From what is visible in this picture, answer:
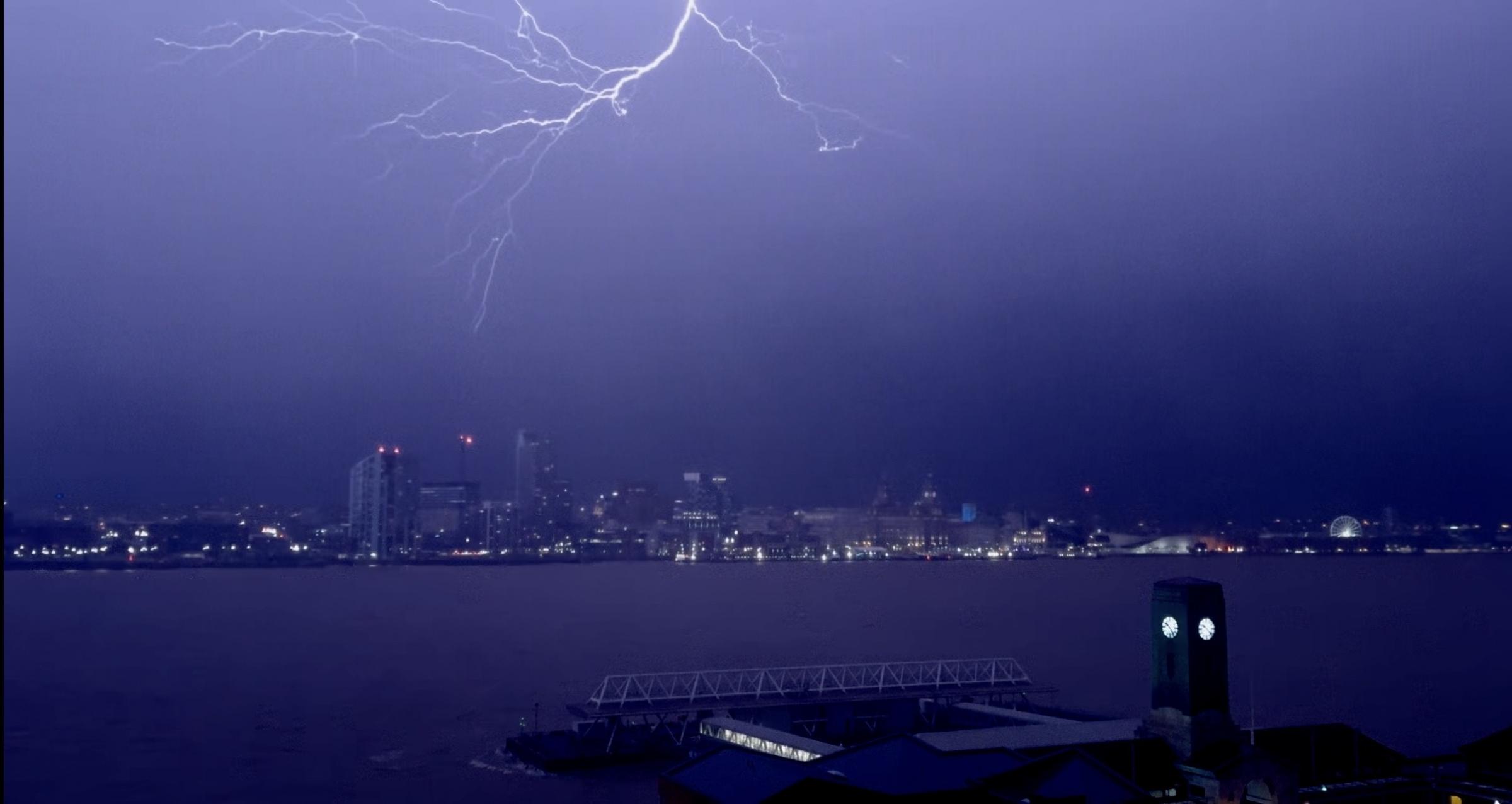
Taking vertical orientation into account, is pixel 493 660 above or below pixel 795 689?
below

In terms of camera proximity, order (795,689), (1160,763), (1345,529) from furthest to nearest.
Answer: (1345,529) → (795,689) → (1160,763)

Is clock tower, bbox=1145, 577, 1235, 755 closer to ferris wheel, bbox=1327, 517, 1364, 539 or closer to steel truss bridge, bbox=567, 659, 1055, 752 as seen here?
steel truss bridge, bbox=567, 659, 1055, 752

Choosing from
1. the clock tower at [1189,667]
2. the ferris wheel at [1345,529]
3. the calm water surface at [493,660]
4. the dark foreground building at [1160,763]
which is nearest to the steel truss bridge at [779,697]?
the calm water surface at [493,660]

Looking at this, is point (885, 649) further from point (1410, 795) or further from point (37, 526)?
point (37, 526)

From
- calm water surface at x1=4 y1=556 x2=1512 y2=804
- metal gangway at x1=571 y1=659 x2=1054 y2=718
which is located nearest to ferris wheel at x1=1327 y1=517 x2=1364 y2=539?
calm water surface at x1=4 y1=556 x2=1512 y2=804

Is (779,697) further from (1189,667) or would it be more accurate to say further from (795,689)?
(1189,667)

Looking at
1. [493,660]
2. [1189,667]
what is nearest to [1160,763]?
[1189,667]
